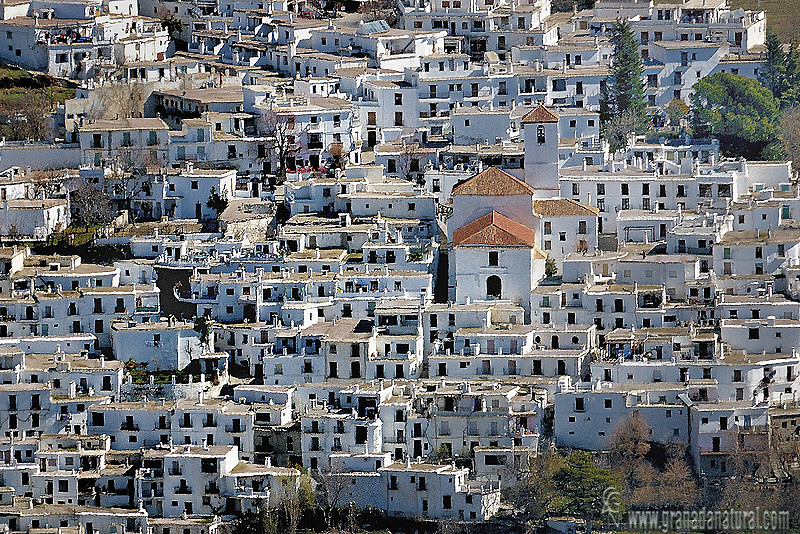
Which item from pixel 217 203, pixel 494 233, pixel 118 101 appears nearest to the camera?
pixel 494 233

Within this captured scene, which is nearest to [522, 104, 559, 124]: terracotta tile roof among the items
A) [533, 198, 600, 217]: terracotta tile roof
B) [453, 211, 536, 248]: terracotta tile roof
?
[533, 198, 600, 217]: terracotta tile roof

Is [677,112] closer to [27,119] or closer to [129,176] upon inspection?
[129,176]

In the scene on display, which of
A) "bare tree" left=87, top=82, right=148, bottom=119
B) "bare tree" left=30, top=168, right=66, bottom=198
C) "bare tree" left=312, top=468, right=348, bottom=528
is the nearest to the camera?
"bare tree" left=312, top=468, right=348, bottom=528

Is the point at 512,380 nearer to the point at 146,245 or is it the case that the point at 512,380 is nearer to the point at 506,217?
the point at 506,217


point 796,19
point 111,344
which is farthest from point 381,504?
point 796,19

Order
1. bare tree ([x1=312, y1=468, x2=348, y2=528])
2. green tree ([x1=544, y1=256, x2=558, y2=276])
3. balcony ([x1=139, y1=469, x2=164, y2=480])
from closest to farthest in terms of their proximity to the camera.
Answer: bare tree ([x1=312, y1=468, x2=348, y2=528])
balcony ([x1=139, y1=469, x2=164, y2=480])
green tree ([x1=544, y1=256, x2=558, y2=276])

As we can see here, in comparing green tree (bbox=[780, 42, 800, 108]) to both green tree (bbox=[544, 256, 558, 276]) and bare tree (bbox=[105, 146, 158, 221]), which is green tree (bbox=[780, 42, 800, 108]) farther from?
bare tree (bbox=[105, 146, 158, 221])

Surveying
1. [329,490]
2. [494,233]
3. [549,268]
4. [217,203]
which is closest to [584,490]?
[329,490]
